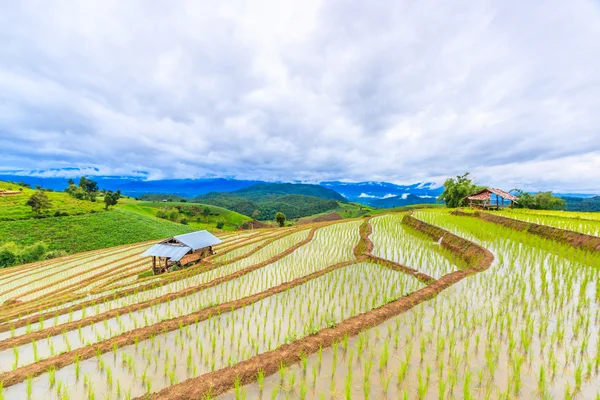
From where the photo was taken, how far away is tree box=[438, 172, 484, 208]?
37719mm

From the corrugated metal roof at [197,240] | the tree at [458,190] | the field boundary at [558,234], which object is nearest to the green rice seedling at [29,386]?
the corrugated metal roof at [197,240]

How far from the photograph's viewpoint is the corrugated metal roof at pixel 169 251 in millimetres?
12446

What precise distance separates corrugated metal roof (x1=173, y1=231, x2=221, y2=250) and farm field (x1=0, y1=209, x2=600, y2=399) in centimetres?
594

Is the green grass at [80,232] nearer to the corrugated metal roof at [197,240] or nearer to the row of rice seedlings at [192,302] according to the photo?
the corrugated metal roof at [197,240]

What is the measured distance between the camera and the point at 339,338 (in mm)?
3811

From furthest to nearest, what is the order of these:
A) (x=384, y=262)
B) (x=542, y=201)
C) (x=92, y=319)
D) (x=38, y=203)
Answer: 1. (x=542, y=201)
2. (x=38, y=203)
3. (x=384, y=262)
4. (x=92, y=319)

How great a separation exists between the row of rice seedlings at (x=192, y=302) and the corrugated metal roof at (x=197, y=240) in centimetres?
627

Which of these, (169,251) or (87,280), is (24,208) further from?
(169,251)

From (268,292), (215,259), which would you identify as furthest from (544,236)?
(215,259)

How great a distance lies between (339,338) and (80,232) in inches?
1636

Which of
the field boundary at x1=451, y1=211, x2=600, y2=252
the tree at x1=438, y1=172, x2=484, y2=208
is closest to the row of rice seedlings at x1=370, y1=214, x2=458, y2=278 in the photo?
the field boundary at x1=451, y1=211, x2=600, y2=252

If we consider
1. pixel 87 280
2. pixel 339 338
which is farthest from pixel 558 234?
pixel 87 280

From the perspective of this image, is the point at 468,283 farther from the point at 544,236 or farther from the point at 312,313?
the point at 544,236

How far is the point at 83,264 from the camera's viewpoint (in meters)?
16.3
